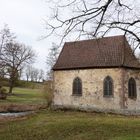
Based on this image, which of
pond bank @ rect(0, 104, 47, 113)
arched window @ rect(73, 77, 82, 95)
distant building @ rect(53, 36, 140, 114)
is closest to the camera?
distant building @ rect(53, 36, 140, 114)

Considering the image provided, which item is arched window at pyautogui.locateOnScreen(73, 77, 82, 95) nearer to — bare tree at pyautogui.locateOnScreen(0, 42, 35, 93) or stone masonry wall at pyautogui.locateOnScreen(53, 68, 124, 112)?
stone masonry wall at pyautogui.locateOnScreen(53, 68, 124, 112)

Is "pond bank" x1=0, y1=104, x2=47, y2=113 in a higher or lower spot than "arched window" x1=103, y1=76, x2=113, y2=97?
lower

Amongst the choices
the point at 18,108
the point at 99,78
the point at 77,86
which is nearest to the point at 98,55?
the point at 99,78

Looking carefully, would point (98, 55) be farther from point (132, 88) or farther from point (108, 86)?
point (132, 88)

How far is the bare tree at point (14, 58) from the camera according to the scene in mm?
58662

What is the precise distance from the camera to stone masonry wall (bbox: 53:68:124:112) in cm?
3591

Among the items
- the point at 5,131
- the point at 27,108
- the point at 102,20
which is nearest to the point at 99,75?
the point at 27,108

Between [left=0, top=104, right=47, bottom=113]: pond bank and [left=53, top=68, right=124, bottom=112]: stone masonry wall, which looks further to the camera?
[left=0, top=104, right=47, bottom=113]: pond bank

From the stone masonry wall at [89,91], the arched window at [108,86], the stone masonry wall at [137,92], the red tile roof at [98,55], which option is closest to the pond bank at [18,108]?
the stone masonry wall at [89,91]

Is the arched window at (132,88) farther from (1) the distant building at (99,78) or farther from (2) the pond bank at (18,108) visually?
(2) the pond bank at (18,108)

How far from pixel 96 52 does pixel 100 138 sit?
23.9 metres

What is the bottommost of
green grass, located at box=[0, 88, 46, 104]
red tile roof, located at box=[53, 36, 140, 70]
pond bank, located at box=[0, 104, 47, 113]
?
pond bank, located at box=[0, 104, 47, 113]

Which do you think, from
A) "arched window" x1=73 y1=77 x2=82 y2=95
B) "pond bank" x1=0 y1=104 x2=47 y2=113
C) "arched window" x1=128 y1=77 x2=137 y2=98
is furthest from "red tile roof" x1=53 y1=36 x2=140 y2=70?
"pond bank" x1=0 y1=104 x2=47 y2=113

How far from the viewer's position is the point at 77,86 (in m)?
39.6
